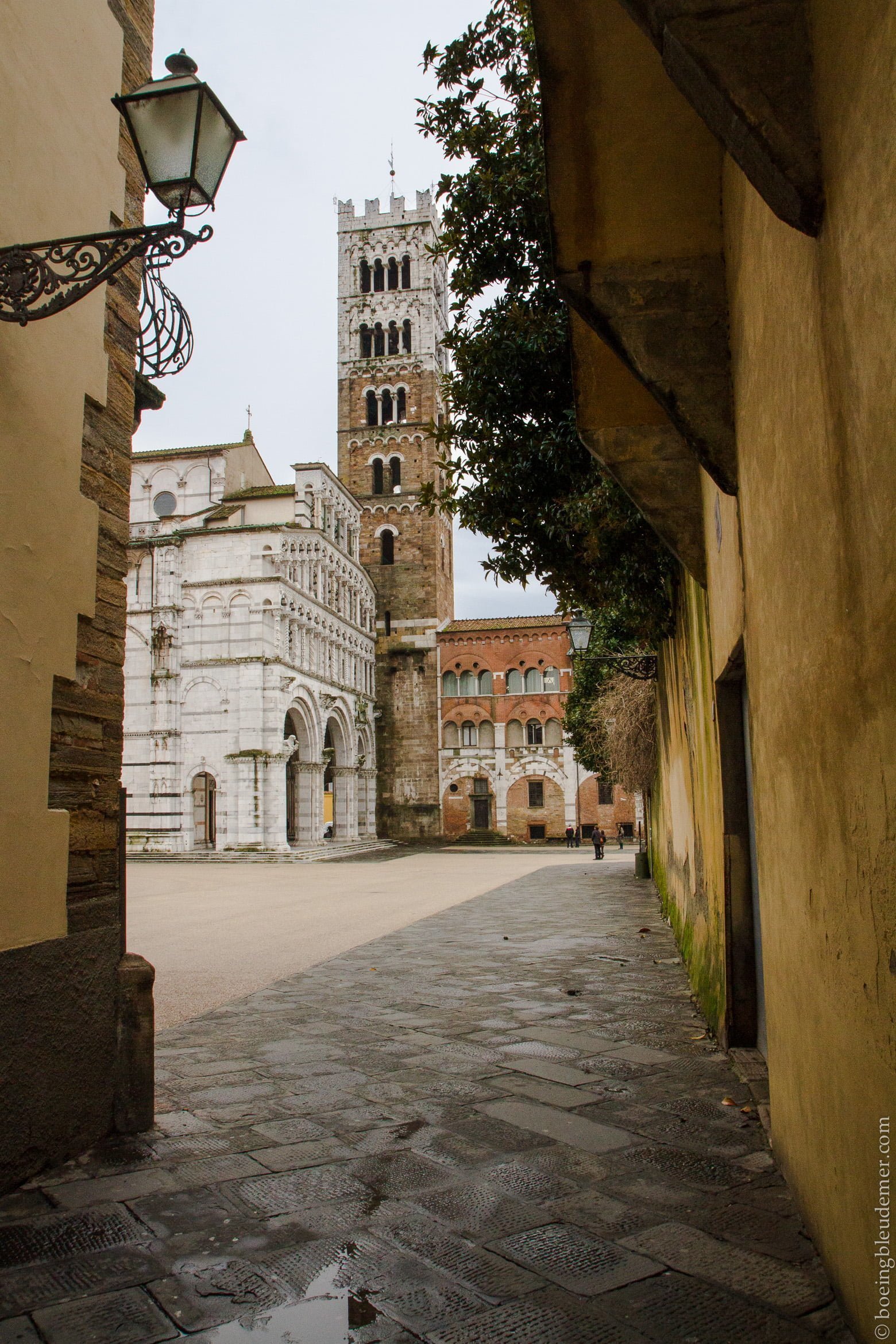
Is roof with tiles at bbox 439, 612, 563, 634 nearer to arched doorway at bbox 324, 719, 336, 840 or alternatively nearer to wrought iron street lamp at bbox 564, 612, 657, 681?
arched doorway at bbox 324, 719, 336, 840

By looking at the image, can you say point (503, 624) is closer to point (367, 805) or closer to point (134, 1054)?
point (367, 805)

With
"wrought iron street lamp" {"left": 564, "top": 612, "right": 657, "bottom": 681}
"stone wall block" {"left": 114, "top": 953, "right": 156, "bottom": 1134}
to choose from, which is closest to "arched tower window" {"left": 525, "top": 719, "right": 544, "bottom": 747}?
"wrought iron street lamp" {"left": 564, "top": 612, "right": 657, "bottom": 681}

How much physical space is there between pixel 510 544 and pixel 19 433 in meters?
5.45

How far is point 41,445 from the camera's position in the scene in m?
3.85

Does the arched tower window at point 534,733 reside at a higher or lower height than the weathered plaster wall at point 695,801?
higher

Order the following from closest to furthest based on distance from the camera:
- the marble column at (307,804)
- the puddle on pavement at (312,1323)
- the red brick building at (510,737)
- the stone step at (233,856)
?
the puddle on pavement at (312,1323)
the stone step at (233,856)
the marble column at (307,804)
the red brick building at (510,737)

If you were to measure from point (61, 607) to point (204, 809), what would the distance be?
3883 cm

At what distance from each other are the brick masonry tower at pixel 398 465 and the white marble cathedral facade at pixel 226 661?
7827 mm

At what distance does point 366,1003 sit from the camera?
6824 mm

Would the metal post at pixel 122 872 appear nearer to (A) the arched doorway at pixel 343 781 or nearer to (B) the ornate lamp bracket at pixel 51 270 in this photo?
(B) the ornate lamp bracket at pixel 51 270

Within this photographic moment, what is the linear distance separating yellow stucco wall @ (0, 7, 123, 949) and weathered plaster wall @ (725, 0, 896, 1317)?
9.22 feet

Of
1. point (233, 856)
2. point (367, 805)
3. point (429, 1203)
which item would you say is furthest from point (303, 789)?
point (429, 1203)

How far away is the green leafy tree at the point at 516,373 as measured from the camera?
7.46m

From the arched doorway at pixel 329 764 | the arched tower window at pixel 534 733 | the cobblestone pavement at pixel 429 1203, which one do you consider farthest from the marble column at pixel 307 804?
the cobblestone pavement at pixel 429 1203
